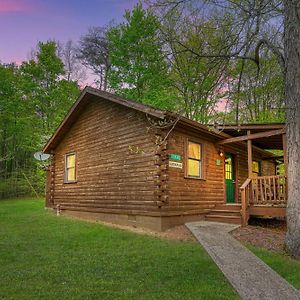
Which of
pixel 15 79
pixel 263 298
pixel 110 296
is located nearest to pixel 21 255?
pixel 110 296

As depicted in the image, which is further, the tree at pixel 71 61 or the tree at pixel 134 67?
the tree at pixel 71 61

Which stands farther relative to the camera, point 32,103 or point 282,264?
point 32,103

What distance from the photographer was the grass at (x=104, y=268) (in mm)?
5027

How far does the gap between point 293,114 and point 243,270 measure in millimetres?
3773

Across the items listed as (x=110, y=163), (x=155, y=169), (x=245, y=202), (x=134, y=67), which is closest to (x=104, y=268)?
(x=155, y=169)

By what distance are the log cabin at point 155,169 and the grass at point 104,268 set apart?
1919 millimetres

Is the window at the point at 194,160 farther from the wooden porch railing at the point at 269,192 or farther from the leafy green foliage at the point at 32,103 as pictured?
A: the leafy green foliage at the point at 32,103

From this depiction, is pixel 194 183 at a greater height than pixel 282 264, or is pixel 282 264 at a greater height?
pixel 194 183

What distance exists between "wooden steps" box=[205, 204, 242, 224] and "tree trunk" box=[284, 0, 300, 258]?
3612mm

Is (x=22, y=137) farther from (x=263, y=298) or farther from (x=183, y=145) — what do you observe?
(x=263, y=298)

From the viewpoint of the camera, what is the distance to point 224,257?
692cm

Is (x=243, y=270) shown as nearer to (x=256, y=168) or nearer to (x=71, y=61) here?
(x=256, y=168)

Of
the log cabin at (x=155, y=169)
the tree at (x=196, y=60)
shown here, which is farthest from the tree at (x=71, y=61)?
the log cabin at (x=155, y=169)

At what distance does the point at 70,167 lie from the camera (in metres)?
15.4
